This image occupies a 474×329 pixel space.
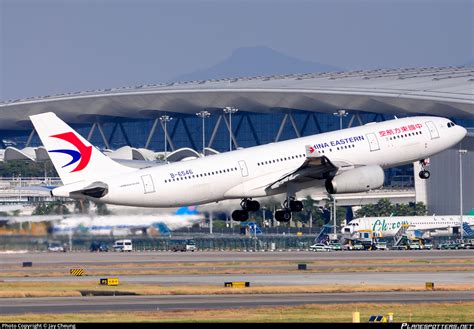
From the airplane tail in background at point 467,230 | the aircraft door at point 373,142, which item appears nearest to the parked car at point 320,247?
the airplane tail in background at point 467,230

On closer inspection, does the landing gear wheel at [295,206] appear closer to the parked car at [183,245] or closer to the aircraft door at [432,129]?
the aircraft door at [432,129]

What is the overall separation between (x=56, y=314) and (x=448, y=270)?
1422 inches

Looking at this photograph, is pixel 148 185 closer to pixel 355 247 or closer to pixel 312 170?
pixel 312 170

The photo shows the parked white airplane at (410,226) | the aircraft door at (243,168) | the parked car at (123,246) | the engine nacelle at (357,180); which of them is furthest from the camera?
the parked white airplane at (410,226)

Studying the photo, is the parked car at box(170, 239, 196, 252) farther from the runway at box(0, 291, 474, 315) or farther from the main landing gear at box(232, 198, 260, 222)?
the runway at box(0, 291, 474, 315)

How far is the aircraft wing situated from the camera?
80.4 m

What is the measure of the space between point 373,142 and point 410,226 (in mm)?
60108

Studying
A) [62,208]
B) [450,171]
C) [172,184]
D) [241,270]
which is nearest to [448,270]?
[241,270]

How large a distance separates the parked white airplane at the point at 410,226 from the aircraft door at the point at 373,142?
180 feet

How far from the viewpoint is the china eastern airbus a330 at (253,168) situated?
75438 millimetres

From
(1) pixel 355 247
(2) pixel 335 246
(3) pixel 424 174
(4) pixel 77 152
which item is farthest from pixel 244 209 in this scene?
(1) pixel 355 247

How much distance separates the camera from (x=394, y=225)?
144 m

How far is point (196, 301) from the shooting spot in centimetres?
6012

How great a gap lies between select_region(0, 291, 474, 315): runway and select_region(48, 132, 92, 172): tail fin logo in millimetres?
14942
